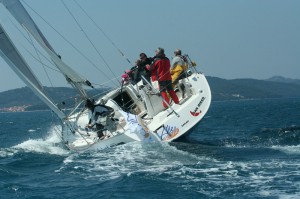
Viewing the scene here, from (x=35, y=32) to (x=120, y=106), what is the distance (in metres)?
3.90

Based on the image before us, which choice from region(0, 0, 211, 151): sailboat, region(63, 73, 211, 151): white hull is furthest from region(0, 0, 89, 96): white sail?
region(63, 73, 211, 151): white hull

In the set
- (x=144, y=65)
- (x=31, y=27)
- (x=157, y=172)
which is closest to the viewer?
(x=157, y=172)

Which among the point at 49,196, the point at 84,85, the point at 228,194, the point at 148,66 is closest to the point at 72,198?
the point at 49,196

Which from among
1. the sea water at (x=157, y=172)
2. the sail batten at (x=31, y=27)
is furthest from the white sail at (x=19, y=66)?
the sea water at (x=157, y=172)

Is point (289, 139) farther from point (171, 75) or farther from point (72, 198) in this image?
point (72, 198)

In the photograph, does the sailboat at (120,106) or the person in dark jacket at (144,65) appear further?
the person in dark jacket at (144,65)

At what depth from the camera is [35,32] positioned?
15.5m

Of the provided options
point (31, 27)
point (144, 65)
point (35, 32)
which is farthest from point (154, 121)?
point (31, 27)

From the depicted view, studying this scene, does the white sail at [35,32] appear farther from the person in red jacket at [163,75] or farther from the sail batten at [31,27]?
the person in red jacket at [163,75]

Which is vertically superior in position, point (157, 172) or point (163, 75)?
point (163, 75)

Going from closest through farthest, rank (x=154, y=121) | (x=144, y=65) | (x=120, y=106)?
(x=154, y=121) < (x=144, y=65) < (x=120, y=106)

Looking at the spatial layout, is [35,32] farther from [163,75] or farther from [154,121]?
[154,121]

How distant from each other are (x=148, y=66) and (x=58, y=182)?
7.19 metres

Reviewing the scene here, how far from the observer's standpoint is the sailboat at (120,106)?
46.1 ft
